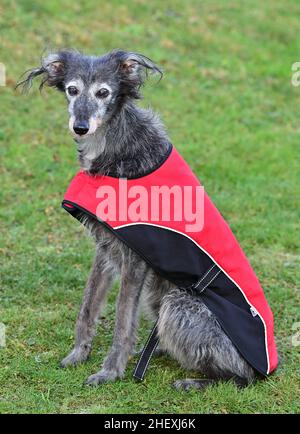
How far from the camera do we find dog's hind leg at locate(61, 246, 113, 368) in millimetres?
5512

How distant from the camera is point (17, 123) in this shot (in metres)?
9.85

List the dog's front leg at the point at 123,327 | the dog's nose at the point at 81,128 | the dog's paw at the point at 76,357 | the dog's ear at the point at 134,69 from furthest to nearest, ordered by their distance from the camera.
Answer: the dog's paw at the point at 76,357 < the dog's front leg at the point at 123,327 < the dog's ear at the point at 134,69 < the dog's nose at the point at 81,128

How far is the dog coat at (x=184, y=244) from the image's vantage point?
5.02 m

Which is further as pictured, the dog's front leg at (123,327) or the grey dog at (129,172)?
the dog's front leg at (123,327)

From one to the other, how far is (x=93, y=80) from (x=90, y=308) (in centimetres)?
173

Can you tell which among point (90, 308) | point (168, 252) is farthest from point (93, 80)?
point (90, 308)

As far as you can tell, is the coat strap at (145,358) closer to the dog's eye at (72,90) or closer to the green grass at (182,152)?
the green grass at (182,152)

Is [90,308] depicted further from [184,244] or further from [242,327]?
[242,327]

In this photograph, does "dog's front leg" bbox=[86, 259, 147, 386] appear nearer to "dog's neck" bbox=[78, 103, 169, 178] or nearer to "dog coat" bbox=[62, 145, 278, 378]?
"dog coat" bbox=[62, 145, 278, 378]

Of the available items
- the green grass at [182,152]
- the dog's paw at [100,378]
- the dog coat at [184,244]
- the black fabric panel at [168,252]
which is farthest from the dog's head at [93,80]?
the green grass at [182,152]

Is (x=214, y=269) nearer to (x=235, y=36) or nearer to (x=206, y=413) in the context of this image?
(x=206, y=413)
